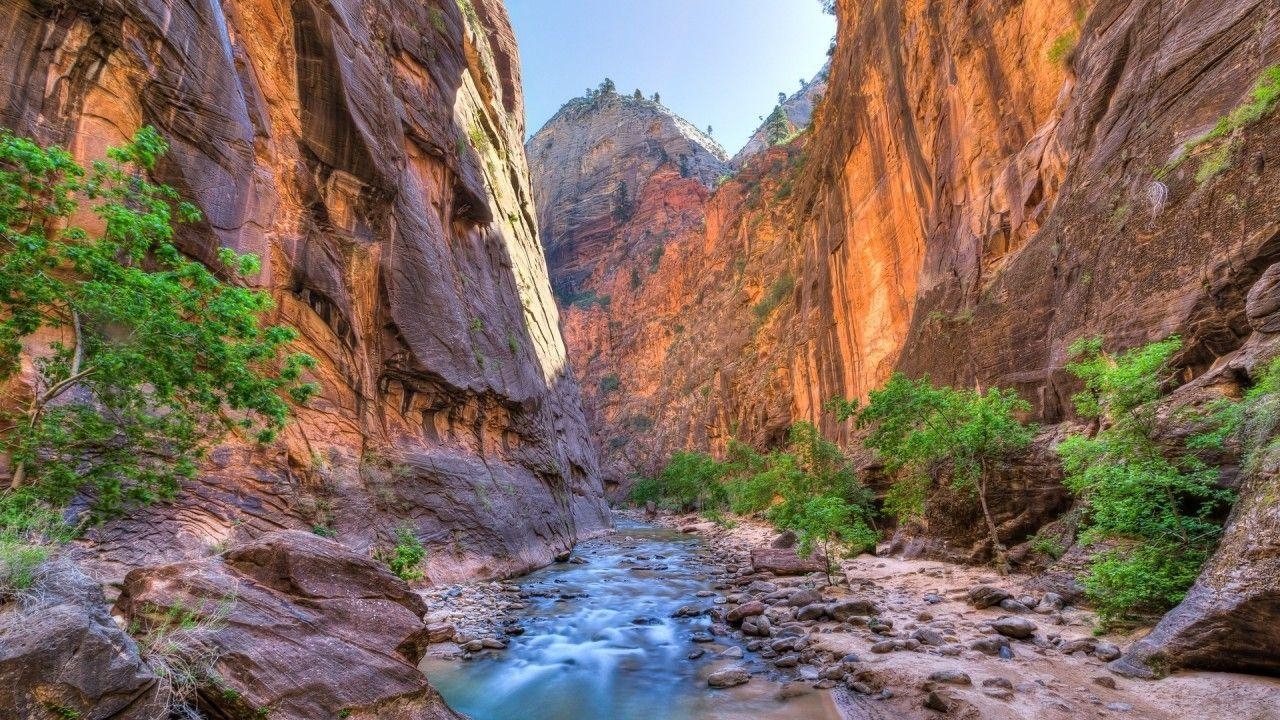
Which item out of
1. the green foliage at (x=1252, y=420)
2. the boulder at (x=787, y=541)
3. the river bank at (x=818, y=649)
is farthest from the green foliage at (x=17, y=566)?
the boulder at (x=787, y=541)

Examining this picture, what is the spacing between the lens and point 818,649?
27.8 ft

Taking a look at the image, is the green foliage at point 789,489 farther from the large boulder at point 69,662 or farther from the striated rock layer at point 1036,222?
the large boulder at point 69,662

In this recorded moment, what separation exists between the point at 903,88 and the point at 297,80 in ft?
83.3

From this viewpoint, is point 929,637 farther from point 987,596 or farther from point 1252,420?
point 1252,420

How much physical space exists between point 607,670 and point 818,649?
141 inches

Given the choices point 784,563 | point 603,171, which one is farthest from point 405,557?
point 603,171

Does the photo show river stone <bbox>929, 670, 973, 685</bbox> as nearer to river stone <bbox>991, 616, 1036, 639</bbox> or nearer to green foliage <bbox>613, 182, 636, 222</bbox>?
river stone <bbox>991, 616, 1036, 639</bbox>

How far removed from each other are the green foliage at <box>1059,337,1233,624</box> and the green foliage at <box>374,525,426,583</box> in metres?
12.7

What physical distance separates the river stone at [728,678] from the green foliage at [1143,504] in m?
4.96

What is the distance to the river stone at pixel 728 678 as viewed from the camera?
7.72 metres

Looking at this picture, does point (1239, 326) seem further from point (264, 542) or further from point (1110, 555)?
point (264, 542)

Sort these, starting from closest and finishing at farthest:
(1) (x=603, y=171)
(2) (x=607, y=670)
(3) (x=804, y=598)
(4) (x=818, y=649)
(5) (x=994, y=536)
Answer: (4) (x=818, y=649)
(2) (x=607, y=670)
(3) (x=804, y=598)
(5) (x=994, y=536)
(1) (x=603, y=171)

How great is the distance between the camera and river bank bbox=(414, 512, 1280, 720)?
577 cm

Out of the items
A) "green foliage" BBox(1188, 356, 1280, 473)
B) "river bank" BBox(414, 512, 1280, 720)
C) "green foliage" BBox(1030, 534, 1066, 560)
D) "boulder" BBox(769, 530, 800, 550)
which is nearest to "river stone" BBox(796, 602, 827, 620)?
"river bank" BBox(414, 512, 1280, 720)
